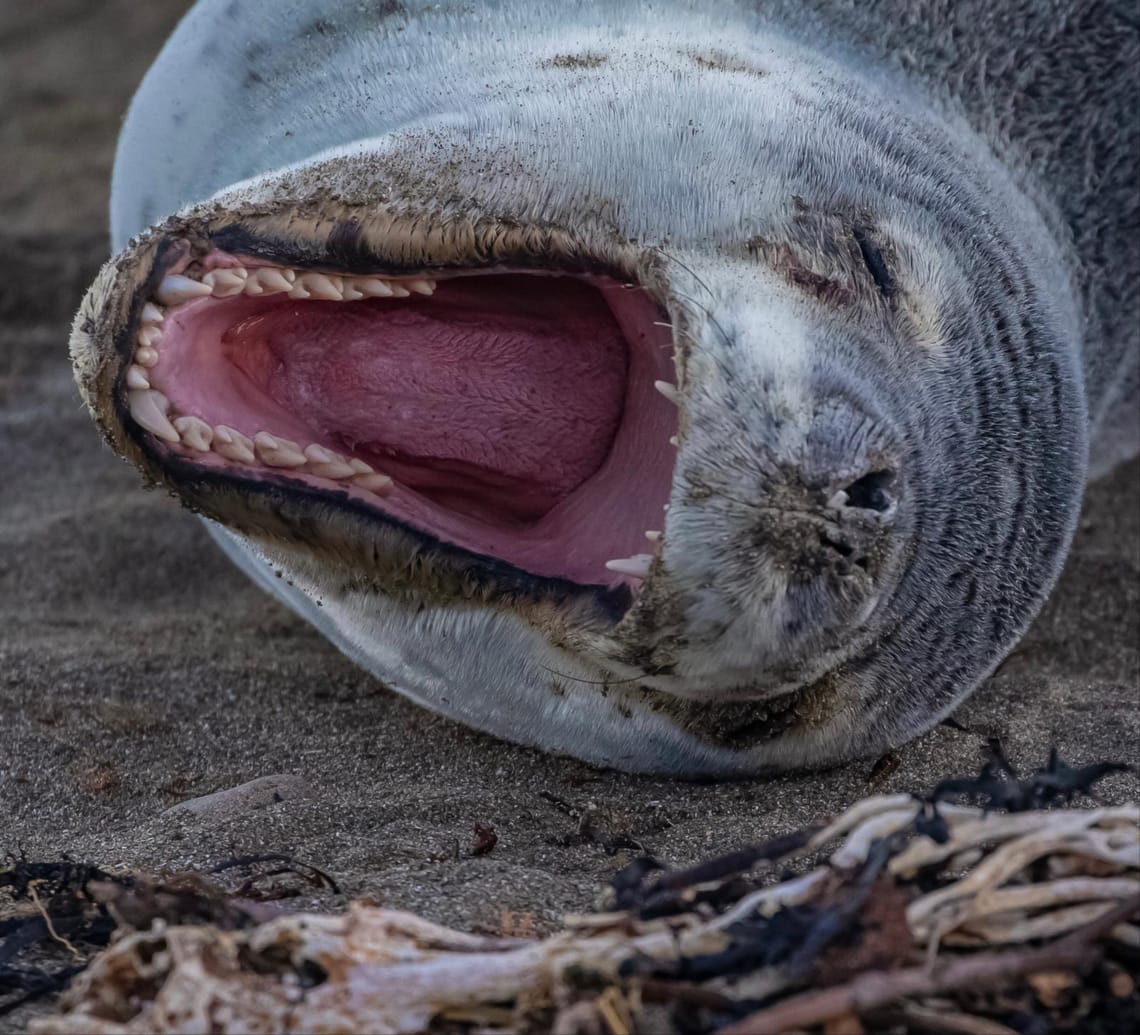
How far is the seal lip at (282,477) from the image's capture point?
2.07m

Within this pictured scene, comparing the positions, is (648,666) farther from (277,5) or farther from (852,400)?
(277,5)

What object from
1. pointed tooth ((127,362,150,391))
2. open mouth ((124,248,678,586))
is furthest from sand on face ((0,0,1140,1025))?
pointed tooth ((127,362,150,391))

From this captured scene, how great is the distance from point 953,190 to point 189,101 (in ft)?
4.81

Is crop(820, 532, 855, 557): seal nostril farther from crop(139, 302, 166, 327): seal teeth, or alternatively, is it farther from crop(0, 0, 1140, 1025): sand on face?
crop(139, 302, 166, 327): seal teeth

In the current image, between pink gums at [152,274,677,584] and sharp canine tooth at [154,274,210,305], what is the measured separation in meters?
0.10

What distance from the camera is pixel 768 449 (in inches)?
74.4

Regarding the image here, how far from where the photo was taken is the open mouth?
83.5 inches

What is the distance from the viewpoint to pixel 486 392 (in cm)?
241

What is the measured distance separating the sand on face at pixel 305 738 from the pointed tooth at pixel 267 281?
787 millimetres

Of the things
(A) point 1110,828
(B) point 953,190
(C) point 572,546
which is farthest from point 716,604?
(B) point 953,190

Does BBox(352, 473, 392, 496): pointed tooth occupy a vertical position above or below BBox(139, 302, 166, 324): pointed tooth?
below

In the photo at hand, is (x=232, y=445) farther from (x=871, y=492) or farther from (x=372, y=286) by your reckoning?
(x=871, y=492)

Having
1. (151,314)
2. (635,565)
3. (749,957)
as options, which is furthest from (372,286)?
(749,957)

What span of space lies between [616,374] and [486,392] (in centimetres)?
21
